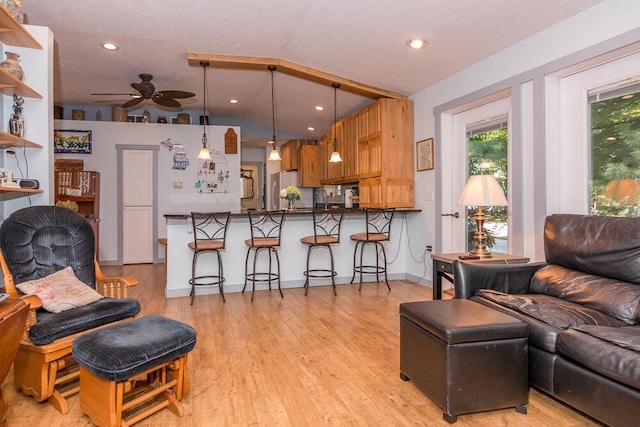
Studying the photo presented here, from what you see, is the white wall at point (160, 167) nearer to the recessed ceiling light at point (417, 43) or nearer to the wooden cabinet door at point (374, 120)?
the wooden cabinet door at point (374, 120)

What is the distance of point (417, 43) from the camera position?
152 inches

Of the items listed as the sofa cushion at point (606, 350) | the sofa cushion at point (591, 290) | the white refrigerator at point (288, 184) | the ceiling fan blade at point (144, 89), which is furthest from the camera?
the white refrigerator at point (288, 184)

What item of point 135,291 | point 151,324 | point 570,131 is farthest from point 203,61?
point 570,131

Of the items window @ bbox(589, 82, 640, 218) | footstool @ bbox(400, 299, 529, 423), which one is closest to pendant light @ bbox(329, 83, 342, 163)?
window @ bbox(589, 82, 640, 218)

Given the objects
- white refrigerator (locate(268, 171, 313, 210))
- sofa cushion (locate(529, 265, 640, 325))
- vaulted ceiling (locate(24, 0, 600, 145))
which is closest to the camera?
sofa cushion (locate(529, 265, 640, 325))

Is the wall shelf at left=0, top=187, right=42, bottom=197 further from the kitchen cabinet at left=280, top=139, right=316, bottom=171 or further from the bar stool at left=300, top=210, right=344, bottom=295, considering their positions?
the kitchen cabinet at left=280, top=139, right=316, bottom=171

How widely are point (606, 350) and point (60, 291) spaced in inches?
114

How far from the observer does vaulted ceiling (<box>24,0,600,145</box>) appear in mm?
3299

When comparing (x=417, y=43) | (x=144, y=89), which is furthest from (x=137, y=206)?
(x=417, y=43)

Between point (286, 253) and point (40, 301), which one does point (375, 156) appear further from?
point (40, 301)

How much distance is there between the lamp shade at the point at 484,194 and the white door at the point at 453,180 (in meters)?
1.37

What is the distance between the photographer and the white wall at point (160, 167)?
271 inches

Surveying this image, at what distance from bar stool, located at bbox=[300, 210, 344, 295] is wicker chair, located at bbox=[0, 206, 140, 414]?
7.32 feet

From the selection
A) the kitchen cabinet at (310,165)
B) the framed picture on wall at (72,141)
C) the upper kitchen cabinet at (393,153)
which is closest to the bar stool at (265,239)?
the upper kitchen cabinet at (393,153)
